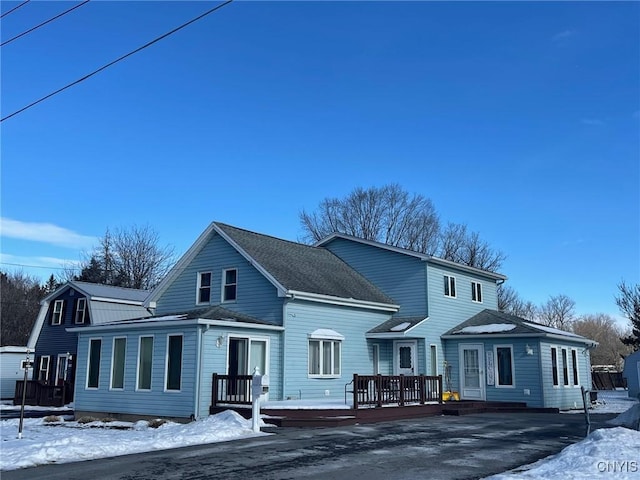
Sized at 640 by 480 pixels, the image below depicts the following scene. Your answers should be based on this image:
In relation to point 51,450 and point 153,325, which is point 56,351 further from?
point 51,450

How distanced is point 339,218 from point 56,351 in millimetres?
23171

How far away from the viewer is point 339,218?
1850 inches

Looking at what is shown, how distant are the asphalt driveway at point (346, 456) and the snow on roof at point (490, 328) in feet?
27.8

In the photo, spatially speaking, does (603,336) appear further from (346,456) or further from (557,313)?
(346,456)

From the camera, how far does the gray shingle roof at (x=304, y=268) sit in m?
21.8

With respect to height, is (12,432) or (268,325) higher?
(268,325)

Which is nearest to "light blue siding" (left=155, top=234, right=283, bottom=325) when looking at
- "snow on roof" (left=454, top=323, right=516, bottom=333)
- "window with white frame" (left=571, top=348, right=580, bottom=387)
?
"snow on roof" (left=454, top=323, right=516, bottom=333)

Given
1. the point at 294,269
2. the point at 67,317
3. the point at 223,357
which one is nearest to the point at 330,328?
A: the point at 294,269

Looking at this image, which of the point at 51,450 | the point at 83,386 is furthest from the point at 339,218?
the point at 51,450

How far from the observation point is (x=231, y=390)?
1758 cm

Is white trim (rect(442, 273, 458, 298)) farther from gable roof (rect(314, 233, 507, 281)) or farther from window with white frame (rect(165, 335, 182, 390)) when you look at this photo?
window with white frame (rect(165, 335, 182, 390))

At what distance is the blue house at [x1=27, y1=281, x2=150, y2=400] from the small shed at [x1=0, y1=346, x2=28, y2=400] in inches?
95.0

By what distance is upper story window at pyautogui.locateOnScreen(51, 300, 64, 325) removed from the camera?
107ft

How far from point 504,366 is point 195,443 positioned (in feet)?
47.8
